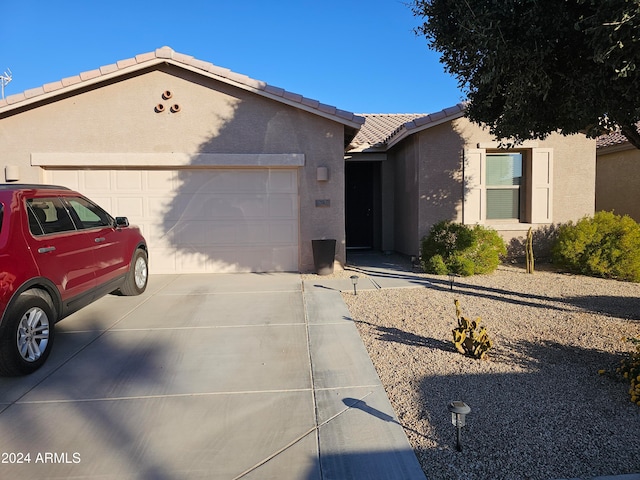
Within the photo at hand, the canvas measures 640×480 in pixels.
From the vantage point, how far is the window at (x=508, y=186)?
1012 cm

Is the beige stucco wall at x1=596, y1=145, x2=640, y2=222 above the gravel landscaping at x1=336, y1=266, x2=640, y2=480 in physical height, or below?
above

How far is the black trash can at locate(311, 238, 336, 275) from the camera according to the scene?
8.84 metres

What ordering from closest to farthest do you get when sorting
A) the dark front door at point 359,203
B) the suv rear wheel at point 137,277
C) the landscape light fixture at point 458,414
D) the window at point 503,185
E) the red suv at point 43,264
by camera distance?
the landscape light fixture at point 458,414, the red suv at point 43,264, the suv rear wheel at point 137,277, the window at point 503,185, the dark front door at point 359,203

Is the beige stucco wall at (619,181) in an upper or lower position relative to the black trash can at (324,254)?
upper

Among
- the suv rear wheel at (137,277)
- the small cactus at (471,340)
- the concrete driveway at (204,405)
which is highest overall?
the suv rear wheel at (137,277)

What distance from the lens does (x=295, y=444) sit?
2994 mm

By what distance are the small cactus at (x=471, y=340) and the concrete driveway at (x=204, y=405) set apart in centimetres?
105

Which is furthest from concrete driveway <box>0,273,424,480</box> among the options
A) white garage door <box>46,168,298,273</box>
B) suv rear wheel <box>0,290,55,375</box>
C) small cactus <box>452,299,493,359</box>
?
white garage door <box>46,168,298,273</box>

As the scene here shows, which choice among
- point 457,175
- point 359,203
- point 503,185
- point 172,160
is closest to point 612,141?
point 503,185

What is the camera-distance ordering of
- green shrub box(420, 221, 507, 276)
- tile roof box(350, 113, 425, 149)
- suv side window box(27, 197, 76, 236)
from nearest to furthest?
1. suv side window box(27, 197, 76, 236)
2. green shrub box(420, 221, 507, 276)
3. tile roof box(350, 113, 425, 149)

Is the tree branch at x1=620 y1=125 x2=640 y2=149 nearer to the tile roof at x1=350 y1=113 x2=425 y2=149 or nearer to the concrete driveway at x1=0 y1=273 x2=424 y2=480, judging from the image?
the concrete driveway at x1=0 y1=273 x2=424 y2=480

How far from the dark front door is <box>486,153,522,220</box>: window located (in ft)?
12.7

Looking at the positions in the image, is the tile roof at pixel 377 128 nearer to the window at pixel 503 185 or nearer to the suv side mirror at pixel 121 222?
the window at pixel 503 185

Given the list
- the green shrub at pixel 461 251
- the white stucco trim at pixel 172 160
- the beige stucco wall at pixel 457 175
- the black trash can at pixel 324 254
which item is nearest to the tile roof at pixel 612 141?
the beige stucco wall at pixel 457 175
